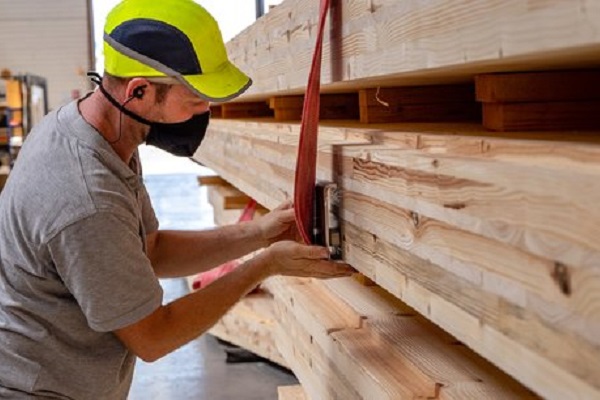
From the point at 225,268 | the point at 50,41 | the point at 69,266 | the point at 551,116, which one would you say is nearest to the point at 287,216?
the point at 69,266

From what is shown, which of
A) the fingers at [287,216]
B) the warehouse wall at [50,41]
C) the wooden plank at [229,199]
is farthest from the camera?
the warehouse wall at [50,41]

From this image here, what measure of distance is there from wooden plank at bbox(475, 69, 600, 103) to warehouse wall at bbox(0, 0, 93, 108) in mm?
17493

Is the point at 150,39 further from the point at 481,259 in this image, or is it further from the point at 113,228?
the point at 481,259

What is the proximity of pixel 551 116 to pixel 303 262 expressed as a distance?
3.13 ft

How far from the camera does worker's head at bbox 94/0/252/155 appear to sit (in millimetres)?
2361

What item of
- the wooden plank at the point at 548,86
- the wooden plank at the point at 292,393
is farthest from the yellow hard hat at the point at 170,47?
the wooden plank at the point at 292,393

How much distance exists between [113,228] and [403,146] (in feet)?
2.84

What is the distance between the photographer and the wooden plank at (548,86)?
5.34 feet

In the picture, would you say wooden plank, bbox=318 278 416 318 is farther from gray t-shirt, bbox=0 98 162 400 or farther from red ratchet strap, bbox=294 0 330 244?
gray t-shirt, bbox=0 98 162 400

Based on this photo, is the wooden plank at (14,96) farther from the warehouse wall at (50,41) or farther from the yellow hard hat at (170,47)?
the yellow hard hat at (170,47)

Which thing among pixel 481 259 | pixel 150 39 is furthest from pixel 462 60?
pixel 150 39

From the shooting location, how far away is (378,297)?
2.86 meters

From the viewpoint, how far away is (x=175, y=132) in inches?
100

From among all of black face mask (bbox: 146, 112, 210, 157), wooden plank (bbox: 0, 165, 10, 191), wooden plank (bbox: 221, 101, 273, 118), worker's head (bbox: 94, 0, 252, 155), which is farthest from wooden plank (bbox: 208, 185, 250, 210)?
wooden plank (bbox: 0, 165, 10, 191)
